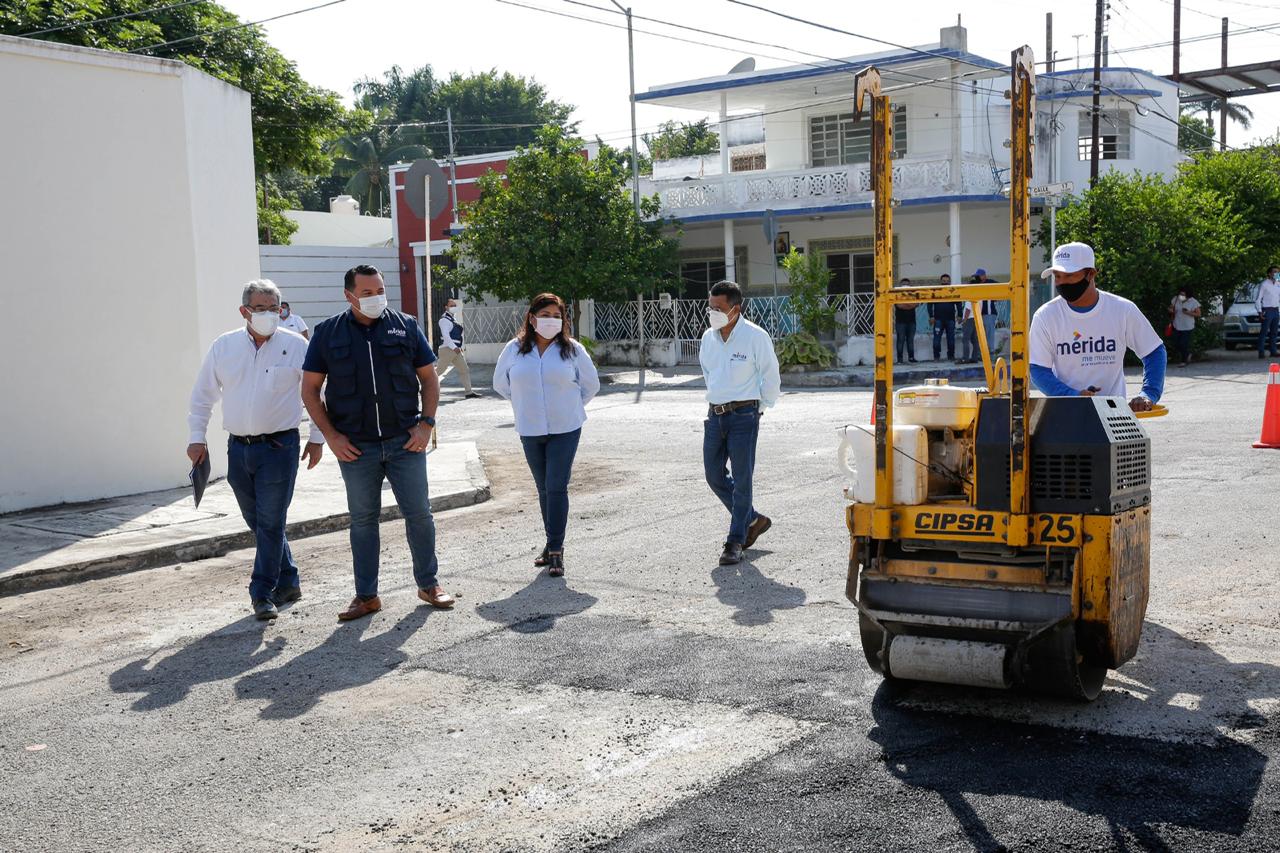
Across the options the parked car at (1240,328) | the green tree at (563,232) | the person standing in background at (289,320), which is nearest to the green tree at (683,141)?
the green tree at (563,232)

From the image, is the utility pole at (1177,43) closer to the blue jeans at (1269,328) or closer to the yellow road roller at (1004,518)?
the blue jeans at (1269,328)

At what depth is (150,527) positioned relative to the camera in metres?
9.55

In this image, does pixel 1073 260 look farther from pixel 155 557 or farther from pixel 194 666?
pixel 155 557

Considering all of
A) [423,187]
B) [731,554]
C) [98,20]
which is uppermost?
[98,20]

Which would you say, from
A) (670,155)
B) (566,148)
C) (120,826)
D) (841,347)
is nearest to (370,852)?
Answer: (120,826)

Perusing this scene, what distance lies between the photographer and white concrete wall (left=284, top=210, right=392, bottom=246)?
164 feet

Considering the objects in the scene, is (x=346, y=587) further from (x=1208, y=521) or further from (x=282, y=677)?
(x=1208, y=521)

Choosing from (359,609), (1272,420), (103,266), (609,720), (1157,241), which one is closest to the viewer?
(609,720)

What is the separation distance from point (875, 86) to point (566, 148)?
23.7 meters

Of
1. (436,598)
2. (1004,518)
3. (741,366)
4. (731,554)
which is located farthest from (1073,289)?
(436,598)

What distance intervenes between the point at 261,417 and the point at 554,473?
6.19 feet

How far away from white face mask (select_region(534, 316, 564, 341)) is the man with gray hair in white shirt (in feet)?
4.91

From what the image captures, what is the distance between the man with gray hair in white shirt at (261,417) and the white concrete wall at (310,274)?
86.6ft

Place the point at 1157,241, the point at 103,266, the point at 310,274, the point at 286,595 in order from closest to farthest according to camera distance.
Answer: the point at 286,595 → the point at 103,266 → the point at 1157,241 → the point at 310,274
